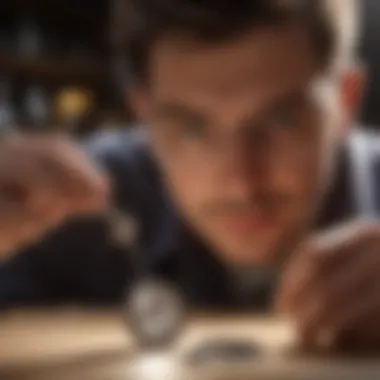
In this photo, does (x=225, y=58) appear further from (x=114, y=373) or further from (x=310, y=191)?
(x=114, y=373)

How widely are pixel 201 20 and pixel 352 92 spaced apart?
0.51ft

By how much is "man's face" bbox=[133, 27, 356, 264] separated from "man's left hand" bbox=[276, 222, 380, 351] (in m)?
0.14

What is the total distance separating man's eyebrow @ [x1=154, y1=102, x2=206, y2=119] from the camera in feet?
2.78

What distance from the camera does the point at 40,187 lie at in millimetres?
731

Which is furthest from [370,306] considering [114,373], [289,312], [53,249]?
Result: [53,249]

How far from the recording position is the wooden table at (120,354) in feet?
2.04

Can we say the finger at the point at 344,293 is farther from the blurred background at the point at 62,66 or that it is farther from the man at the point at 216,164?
the blurred background at the point at 62,66

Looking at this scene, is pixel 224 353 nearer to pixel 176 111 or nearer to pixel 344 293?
pixel 344 293

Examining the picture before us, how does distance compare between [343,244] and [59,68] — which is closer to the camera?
[343,244]

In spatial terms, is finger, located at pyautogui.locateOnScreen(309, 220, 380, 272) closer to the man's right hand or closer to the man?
the man

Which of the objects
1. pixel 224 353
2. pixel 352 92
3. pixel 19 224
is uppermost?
pixel 352 92

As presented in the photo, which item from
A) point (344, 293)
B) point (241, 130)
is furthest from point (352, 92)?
point (344, 293)

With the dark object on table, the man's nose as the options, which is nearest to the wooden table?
the dark object on table

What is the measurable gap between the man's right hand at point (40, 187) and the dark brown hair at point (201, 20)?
0.11m
